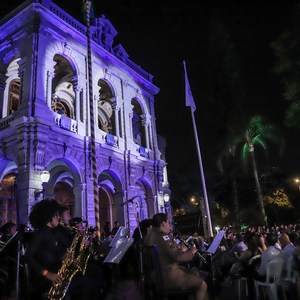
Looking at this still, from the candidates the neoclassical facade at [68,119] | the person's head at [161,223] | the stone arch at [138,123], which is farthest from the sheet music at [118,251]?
the stone arch at [138,123]

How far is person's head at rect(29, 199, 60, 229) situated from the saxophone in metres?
0.65

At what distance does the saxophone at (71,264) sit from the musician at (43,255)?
0.15 m

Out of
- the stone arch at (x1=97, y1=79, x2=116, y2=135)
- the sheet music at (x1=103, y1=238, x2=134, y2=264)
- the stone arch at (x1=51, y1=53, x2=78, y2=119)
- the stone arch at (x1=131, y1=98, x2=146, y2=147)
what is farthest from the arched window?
the sheet music at (x1=103, y1=238, x2=134, y2=264)

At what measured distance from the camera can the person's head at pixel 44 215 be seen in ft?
14.2

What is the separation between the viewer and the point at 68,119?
16375mm

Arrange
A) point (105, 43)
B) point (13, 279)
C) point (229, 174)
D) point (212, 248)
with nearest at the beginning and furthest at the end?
point (13, 279), point (212, 248), point (105, 43), point (229, 174)

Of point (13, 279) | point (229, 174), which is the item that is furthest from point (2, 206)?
point (229, 174)

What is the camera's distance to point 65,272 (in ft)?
→ 15.0

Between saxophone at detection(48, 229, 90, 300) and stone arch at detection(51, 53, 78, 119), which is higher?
stone arch at detection(51, 53, 78, 119)

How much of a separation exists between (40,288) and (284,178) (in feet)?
119

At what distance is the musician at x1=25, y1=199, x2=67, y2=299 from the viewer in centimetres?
393

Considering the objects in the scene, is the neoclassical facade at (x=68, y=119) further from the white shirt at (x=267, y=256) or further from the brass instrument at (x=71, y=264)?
the white shirt at (x=267, y=256)

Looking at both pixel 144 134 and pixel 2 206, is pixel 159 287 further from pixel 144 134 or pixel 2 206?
pixel 144 134

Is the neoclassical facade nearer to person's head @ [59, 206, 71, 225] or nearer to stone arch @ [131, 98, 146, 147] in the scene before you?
stone arch @ [131, 98, 146, 147]
